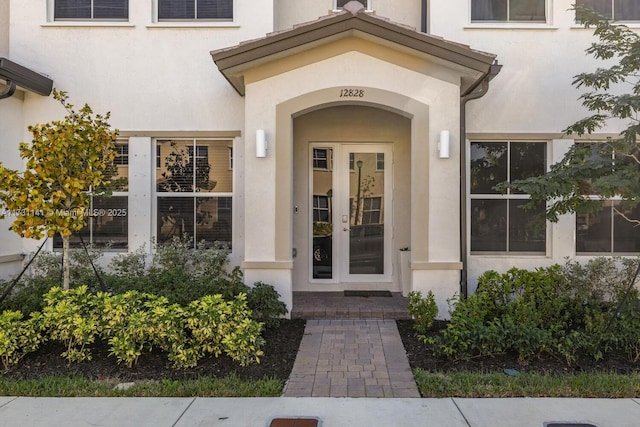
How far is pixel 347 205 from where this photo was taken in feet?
28.7

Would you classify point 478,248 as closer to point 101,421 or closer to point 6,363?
point 101,421

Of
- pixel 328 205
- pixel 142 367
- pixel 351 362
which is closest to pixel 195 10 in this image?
pixel 328 205

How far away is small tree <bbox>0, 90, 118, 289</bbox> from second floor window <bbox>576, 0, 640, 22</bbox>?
799cm

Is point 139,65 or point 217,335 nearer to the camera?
point 217,335

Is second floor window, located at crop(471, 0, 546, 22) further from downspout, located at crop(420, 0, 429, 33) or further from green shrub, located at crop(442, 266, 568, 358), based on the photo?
green shrub, located at crop(442, 266, 568, 358)

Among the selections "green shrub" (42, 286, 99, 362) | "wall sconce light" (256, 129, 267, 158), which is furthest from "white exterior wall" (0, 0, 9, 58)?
"green shrub" (42, 286, 99, 362)

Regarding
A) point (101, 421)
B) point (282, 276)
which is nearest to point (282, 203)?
point (282, 276)

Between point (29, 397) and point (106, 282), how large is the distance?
2.56m

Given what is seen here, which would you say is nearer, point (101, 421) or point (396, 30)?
point (101, 421)

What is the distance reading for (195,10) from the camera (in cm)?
822

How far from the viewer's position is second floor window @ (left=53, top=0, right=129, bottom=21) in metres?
8.19

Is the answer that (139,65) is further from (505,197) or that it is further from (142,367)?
(505,197)

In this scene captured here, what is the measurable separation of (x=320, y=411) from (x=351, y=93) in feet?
14.8

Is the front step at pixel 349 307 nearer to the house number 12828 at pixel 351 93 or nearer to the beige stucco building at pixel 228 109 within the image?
the beige stucco building at pixel 228 109
